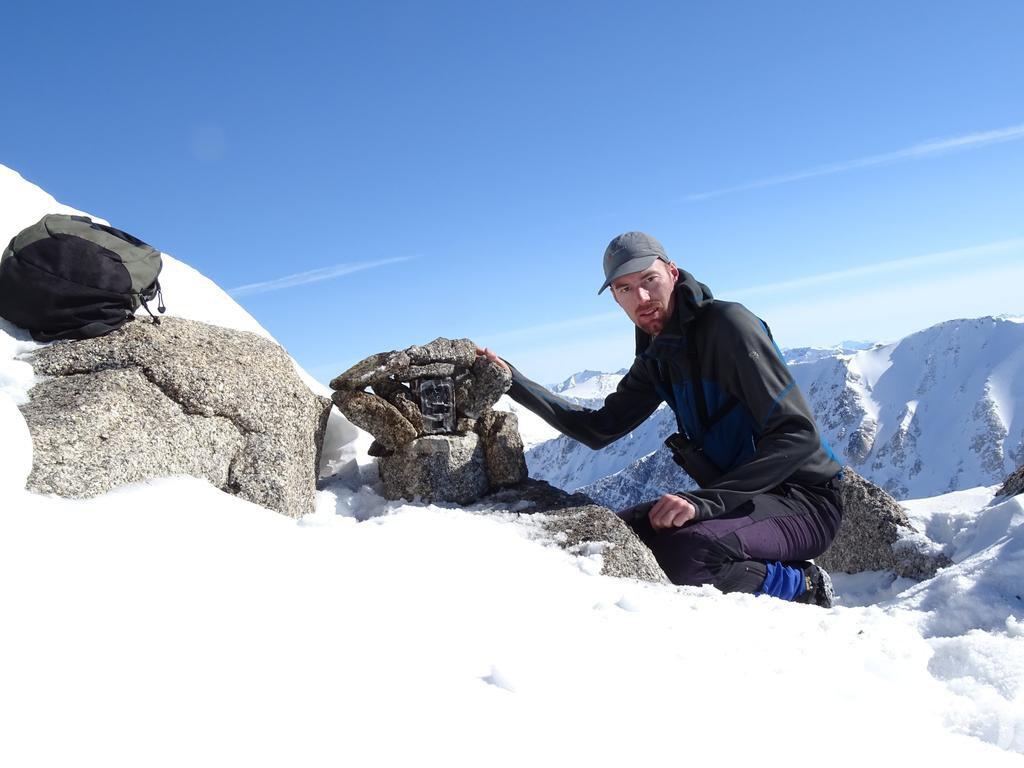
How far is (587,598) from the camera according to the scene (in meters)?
4.36

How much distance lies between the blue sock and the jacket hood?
7.28 ft

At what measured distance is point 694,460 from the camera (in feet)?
22.4

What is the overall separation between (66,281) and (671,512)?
531 cm

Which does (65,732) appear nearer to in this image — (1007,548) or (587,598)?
(587,598)

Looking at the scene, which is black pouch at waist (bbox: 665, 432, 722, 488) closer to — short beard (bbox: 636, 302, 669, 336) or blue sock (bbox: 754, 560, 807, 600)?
blue sock (bbox: 754, 560, 807, 600)

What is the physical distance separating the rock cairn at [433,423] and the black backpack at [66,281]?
2247mm

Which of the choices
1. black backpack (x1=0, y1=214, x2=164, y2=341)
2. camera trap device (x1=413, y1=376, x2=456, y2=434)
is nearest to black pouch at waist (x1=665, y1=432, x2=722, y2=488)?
camera trap device (x1=413, y1=376, x2=456, y2=434)

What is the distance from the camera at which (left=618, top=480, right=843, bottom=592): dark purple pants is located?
5.96m

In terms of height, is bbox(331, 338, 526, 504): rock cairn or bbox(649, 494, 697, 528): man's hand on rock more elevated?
bbox(331, 338, 526, 504): rock cairn

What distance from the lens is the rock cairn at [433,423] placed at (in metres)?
7.28

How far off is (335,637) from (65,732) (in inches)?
42.1

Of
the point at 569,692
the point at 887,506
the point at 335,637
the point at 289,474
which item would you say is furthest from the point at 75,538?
the point at 887,506

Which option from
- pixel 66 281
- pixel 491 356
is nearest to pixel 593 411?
pixel 491 356

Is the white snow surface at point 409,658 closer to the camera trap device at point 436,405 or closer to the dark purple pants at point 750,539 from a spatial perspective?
the dark purple pants at point 750,539
